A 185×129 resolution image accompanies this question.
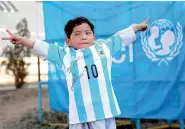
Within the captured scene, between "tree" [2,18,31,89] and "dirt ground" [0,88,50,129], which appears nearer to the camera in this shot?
"dirt ground" [0,88,50,129]

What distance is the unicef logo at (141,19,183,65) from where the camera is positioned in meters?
5.01

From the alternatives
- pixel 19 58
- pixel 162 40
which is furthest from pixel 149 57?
pixel 19 58

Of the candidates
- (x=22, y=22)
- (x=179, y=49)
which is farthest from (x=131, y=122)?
(x=22, y=22)

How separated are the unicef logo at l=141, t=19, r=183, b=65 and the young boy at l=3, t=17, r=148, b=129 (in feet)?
7.22

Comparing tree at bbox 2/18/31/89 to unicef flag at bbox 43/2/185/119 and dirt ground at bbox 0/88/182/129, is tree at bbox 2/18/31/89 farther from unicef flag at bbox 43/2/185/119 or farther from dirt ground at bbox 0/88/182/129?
unicef flag at bbox 43/2/185/119

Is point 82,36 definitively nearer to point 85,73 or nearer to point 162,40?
point 85,73

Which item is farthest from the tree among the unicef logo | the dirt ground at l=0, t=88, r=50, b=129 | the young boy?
the young boy

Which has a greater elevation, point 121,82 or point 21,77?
point 21,77

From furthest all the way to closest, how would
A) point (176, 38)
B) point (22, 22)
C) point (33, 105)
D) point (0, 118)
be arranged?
1. point (22, 22)
2. point (33, 105)
3. point (0, 118)
4. point (176, 38)

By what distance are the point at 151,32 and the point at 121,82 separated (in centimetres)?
80

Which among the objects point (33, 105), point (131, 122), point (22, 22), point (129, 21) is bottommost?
point (131, 122)

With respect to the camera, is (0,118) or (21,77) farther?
(21,77)

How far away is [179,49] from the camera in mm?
5008

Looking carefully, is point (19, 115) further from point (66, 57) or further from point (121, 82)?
point (66, 57)
